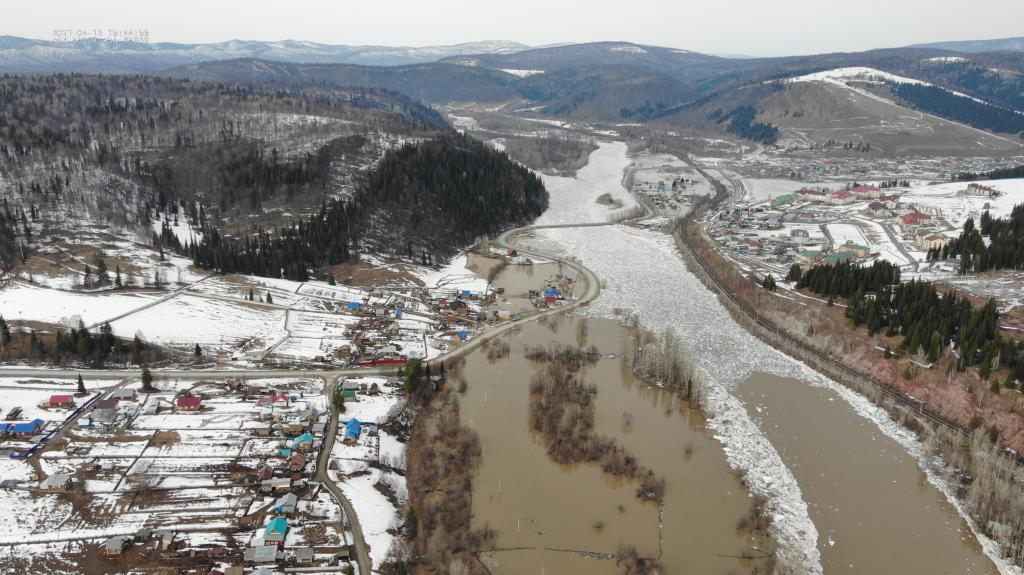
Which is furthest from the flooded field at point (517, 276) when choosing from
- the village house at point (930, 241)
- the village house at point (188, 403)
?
the village house at point (930, 241)

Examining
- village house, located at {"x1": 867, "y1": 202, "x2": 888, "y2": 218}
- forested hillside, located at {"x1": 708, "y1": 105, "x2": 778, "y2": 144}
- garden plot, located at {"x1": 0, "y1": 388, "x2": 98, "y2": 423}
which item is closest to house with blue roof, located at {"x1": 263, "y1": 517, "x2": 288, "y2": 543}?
garden plot, located at {"x1": 0, "y1": 388, "x2": 98, "y2": 423}

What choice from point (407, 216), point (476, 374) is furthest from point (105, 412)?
point (407, 216)

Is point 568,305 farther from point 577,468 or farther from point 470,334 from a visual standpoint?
point 577,468

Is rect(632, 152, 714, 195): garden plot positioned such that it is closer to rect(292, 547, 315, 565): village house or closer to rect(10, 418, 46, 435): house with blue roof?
rect(292, 547, 315, 565): village house

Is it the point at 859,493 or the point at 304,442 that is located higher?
the point at 304,442

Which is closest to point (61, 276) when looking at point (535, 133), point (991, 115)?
point (535, 133)

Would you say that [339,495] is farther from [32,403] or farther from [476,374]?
[32,403]

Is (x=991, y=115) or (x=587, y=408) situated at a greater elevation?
(x=991, y=115)
